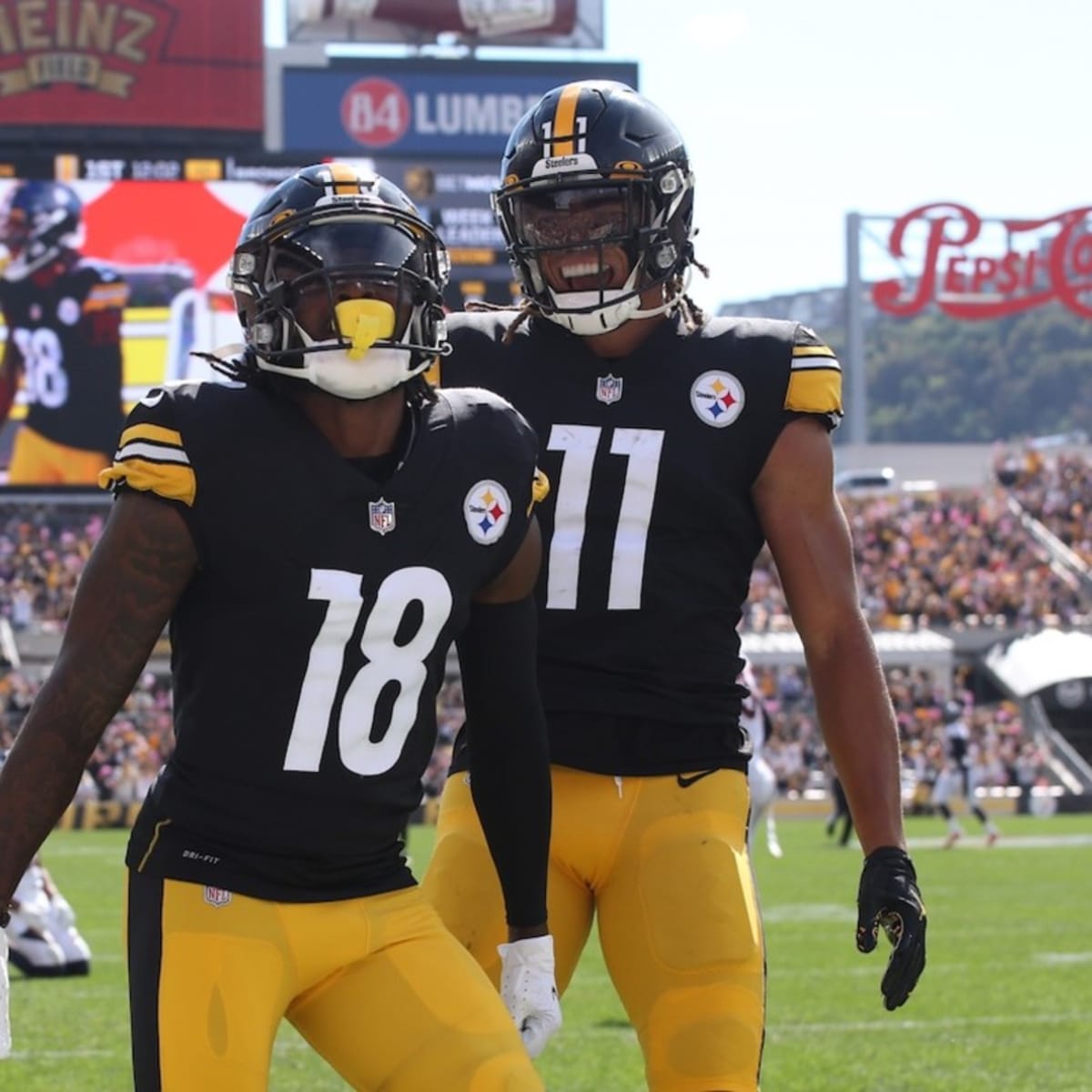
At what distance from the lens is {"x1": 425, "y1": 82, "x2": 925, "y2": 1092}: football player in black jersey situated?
11.3 feet

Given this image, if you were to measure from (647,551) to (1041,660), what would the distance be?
27.5 metres

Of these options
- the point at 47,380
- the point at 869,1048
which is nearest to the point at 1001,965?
the point at 869,1048

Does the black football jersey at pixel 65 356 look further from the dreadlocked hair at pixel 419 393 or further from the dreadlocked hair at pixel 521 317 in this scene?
the dreadlocked hair at pixel 419 393

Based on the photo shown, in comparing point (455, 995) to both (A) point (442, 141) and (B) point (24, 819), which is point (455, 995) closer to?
(B) point (24, 819)

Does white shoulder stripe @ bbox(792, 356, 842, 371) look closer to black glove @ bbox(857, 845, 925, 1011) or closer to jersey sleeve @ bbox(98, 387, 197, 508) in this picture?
black glove @ bbox(857, 845, 925, 1011)

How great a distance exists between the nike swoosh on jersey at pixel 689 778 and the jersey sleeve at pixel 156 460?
101cm

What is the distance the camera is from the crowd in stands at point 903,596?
83.8 ft

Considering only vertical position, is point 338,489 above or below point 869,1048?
above

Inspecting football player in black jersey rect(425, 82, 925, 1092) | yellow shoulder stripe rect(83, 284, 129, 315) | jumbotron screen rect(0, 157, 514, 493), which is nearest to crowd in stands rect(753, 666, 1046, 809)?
jumbotron screen rect(0, 157, 514, 493)

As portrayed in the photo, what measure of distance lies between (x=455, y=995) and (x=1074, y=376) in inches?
3540

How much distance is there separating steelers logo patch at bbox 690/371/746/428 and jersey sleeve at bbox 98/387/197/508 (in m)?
1.02

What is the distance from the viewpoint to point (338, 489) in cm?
296

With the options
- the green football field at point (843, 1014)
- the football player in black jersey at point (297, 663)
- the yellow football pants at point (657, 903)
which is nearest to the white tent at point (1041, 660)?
the green football field at point (843, 1014)

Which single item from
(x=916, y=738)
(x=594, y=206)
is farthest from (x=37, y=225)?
(x=594, y=206)
